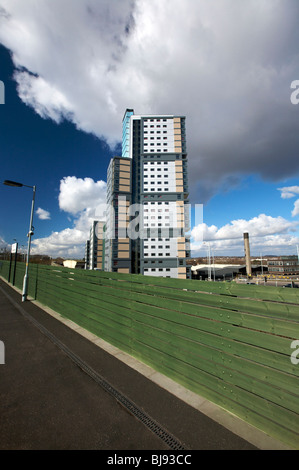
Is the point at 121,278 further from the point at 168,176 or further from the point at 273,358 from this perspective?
the point at 168,176

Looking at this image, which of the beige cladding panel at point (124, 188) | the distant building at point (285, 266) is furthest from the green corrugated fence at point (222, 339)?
the distant building at point (285, 266)

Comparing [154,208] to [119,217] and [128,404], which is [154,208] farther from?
[128,404]

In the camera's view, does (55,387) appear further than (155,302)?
No

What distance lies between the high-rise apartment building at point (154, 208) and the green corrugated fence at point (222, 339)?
60779 mm

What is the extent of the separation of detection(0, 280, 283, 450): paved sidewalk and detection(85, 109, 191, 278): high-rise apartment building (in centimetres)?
6105

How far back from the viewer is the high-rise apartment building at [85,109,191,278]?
6656cm

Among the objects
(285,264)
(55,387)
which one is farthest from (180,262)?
(55,387)

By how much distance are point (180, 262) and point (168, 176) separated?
30.0 m

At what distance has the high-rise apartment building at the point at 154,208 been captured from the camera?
6656 cm

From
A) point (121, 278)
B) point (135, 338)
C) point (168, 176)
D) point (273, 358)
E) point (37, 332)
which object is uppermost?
point (168, 176)

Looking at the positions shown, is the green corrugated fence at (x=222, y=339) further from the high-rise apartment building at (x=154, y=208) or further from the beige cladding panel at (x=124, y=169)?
the beige cladding panel at (x=124, y=169)

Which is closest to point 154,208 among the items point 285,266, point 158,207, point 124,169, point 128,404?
point 158,207

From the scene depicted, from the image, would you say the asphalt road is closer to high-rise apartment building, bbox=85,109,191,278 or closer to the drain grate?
the drain grate

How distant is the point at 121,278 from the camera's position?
5.41 m
